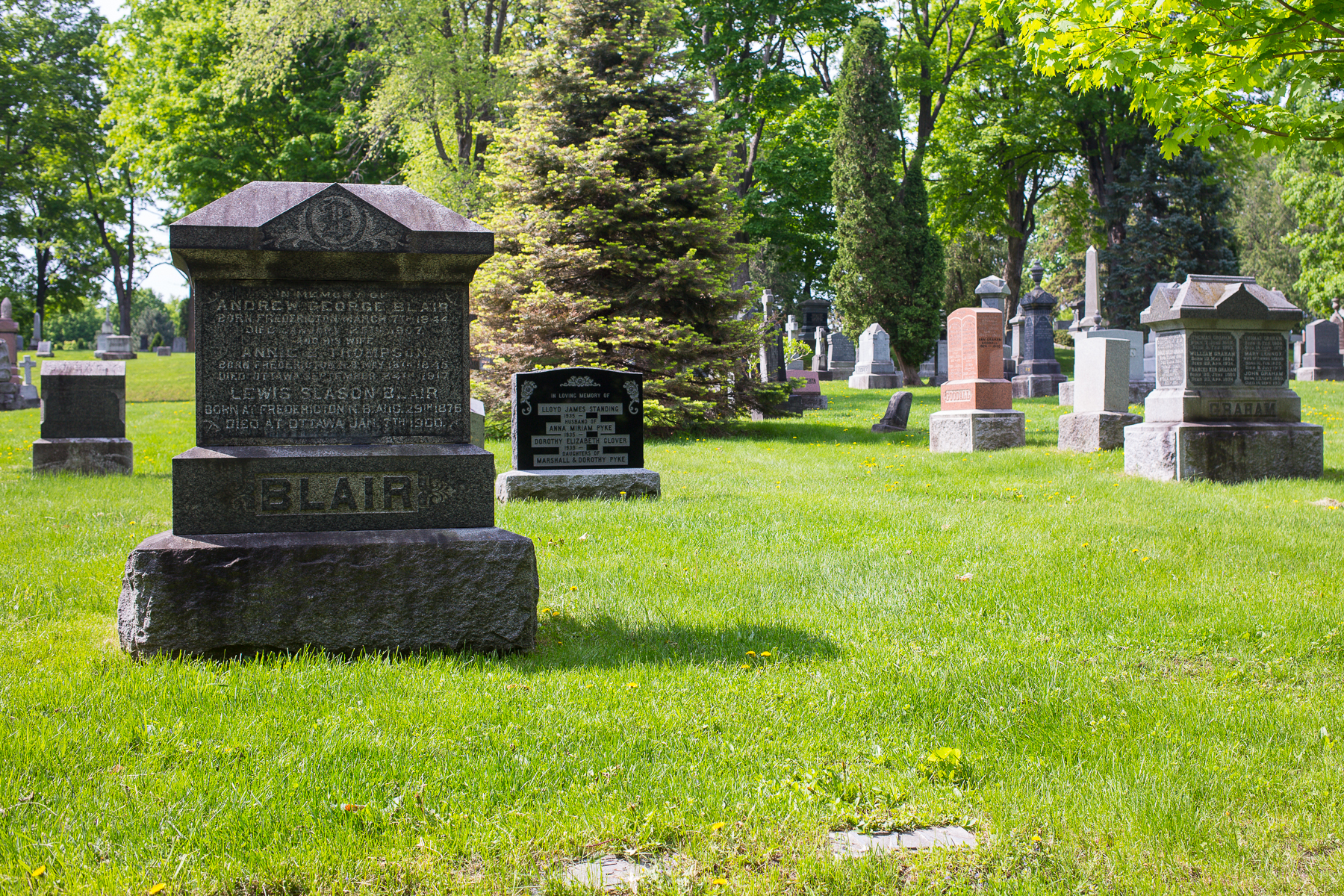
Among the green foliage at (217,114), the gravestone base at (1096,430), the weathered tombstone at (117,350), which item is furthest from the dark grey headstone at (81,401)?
the weathered tombstone at (117,350)

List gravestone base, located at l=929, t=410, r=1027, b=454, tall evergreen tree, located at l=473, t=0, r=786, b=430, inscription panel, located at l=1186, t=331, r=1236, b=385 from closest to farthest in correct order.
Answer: inscription panel, located at l=1186, t=331, r=1236, b=385 → gravestone base, located at l=929, t=410, r=1027, b=454 → tall evergreen tree, located at l=473, t=0, r=786, b=430

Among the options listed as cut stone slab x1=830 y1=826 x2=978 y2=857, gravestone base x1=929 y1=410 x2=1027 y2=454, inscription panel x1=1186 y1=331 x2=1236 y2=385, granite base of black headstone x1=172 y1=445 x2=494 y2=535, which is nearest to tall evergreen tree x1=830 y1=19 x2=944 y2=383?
gravestone base x1=929 y1=410 x2=1027 y2=454

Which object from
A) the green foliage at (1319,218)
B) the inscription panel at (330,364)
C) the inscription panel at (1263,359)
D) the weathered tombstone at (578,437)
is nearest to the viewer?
the inscription panel at (330,364)

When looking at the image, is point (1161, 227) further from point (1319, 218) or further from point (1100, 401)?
point (1100, 401)

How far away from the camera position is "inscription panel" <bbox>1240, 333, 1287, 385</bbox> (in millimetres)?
10570

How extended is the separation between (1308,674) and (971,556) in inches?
93.0

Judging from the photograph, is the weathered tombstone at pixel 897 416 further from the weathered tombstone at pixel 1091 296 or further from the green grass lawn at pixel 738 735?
the green grass lawn at pixel 738 735

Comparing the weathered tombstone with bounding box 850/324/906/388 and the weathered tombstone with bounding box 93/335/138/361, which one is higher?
the weathered tombstone with bounding box 93/335/138/361

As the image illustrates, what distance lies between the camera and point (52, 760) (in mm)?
2875

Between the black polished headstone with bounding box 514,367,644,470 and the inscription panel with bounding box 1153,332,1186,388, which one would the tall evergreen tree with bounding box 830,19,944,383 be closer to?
the inscription panel with bounding box 1153,332,1186,388

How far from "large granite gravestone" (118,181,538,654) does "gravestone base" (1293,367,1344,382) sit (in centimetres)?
3316

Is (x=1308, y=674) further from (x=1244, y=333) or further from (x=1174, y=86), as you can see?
(x=1244, y=333)

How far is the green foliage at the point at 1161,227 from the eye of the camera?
36000 mm

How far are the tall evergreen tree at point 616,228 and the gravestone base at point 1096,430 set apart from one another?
18.1 feet
